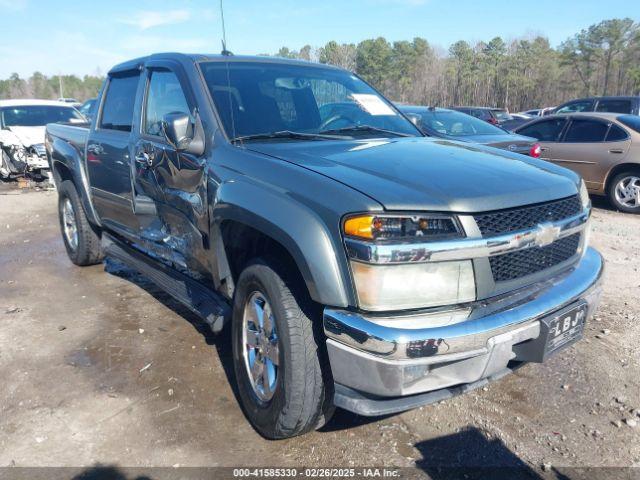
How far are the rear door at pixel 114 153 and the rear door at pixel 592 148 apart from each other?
7.31 m

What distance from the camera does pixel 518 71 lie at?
156 ft

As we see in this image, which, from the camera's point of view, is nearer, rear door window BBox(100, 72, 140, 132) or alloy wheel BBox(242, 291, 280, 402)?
alloy wheel BBox(242, 291, 280, 402)

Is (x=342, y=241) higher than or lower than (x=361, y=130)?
lower

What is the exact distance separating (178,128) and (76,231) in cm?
317

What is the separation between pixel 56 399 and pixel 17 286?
2570mm

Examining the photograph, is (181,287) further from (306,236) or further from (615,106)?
(615,106)

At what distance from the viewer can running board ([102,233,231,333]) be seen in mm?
Answer: 3195

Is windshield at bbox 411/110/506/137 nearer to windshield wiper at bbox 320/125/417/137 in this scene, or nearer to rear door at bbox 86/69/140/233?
windshield wiper at bbox 320/125/417/137

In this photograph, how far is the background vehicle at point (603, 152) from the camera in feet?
27.5

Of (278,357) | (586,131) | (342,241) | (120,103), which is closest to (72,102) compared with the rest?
(586,131)

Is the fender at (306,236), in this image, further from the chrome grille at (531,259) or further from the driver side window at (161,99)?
the driver side window at (161,99)

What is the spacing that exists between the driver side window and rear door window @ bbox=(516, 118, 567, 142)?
7.76 meters

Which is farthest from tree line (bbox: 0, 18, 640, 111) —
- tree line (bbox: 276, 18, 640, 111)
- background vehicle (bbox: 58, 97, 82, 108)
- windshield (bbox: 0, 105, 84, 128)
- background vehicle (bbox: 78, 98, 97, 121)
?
windshield (bbox: 0, 105, 84, 128)

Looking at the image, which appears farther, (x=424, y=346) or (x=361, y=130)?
(x=361, y=130)
